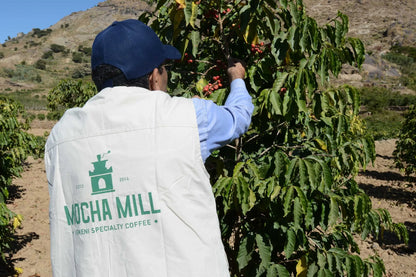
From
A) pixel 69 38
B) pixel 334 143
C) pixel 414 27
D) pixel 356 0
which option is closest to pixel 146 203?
pixel 334 143

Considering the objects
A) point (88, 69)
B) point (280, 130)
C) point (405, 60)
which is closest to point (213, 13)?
point (280, 130)

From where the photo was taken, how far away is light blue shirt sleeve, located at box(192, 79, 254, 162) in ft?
3.90

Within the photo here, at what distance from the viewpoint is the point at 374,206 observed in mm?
6684

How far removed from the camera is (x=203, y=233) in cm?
113

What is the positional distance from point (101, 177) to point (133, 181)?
0.11 m

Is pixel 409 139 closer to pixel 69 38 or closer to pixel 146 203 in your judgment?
pixel 146 203

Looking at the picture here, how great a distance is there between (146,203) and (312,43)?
115cm

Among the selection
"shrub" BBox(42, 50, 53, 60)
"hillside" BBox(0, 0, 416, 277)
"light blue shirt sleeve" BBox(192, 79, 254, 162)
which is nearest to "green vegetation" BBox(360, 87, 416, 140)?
"hillside" BBox(0, 0, 416, 277)

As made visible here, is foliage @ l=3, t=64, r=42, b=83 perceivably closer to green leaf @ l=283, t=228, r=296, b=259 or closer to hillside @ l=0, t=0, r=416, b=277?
hillside @ l=0, t=0, r=416, b=277

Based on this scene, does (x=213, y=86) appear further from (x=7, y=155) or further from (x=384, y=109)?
(x=384, y=109)

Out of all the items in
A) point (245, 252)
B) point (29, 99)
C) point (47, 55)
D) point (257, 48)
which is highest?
point (47, 55)

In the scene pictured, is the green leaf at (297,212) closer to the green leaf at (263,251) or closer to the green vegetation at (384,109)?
the green leaf at (263,251)

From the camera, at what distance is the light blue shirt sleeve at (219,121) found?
1188mm

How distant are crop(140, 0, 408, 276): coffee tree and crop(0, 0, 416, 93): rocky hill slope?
28757 mm
